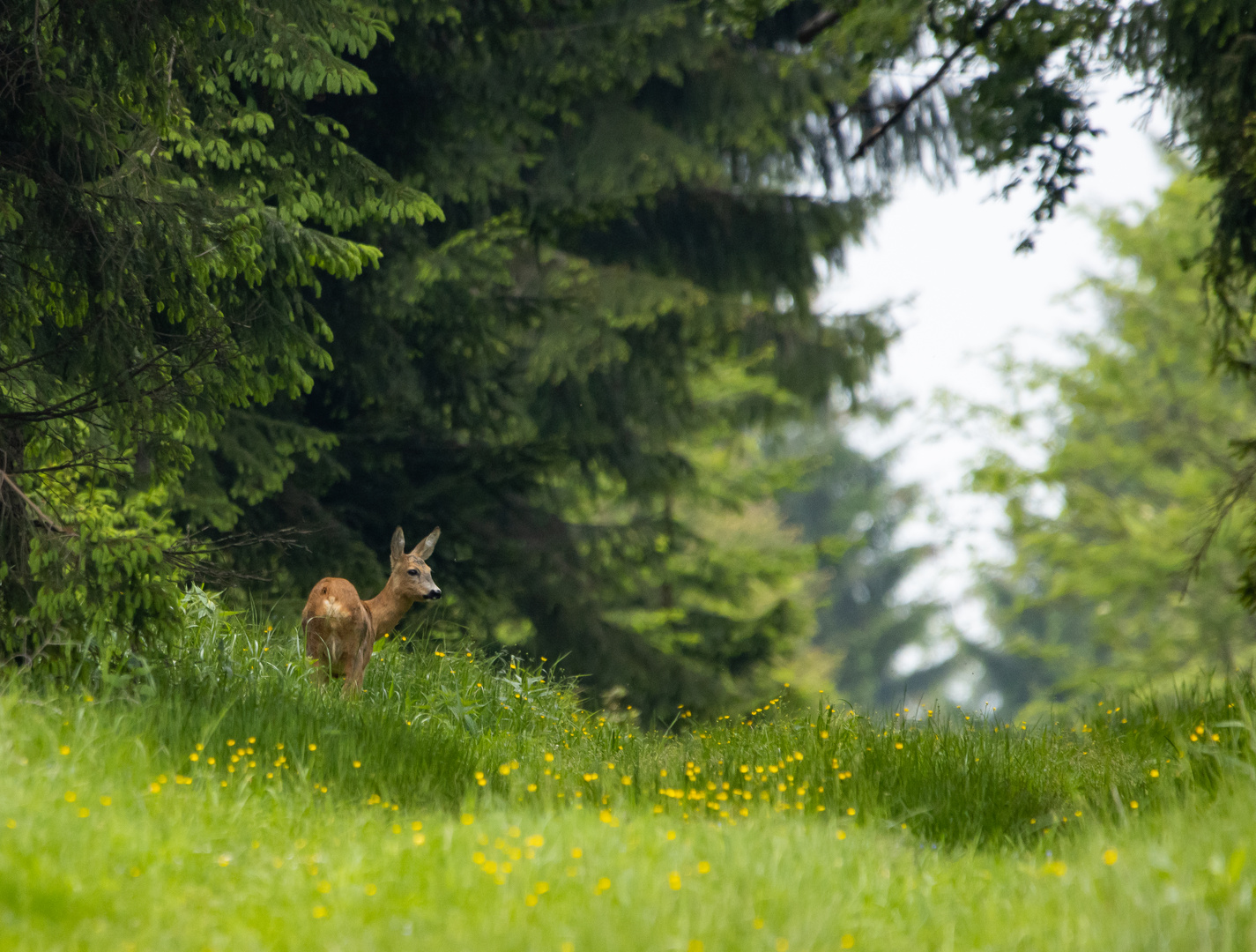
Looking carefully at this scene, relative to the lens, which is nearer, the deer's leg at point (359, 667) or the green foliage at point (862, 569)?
the deer's leg at point (359, 667)

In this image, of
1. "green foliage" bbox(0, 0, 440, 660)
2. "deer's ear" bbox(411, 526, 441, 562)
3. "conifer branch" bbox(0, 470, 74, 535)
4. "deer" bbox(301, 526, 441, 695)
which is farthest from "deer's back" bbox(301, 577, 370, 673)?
"conifer branch" bbox(0, 470, 74, 535)

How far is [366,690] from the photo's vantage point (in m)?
6.66

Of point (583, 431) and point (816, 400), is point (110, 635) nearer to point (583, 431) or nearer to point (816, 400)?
point (583, 431)

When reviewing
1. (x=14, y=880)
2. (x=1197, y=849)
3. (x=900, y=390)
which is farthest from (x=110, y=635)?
(x=900, y=390)

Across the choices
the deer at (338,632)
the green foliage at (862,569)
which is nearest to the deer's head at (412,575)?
the deer at (338,632)

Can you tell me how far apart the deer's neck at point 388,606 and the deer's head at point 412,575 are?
0.10 ft

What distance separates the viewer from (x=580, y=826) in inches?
171

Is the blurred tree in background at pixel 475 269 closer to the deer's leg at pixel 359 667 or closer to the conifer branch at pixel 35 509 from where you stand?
the conifer branch at pixel 35 509

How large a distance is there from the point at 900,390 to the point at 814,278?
78.8 ft

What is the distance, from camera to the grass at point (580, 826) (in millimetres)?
3506

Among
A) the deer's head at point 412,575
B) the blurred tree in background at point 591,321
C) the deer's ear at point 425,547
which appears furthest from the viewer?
the blurred tree in background at point 591,321

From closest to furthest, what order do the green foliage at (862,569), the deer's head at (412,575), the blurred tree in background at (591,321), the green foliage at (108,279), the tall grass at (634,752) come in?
the tall grass at (634,752), the green foliage at (108,279), the deer's head at (412,575), the blurred tree in background at (591,321), the green foliage at (862,569)

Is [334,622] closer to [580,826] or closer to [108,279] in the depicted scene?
[108,279]

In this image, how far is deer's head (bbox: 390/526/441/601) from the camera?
6.79m
